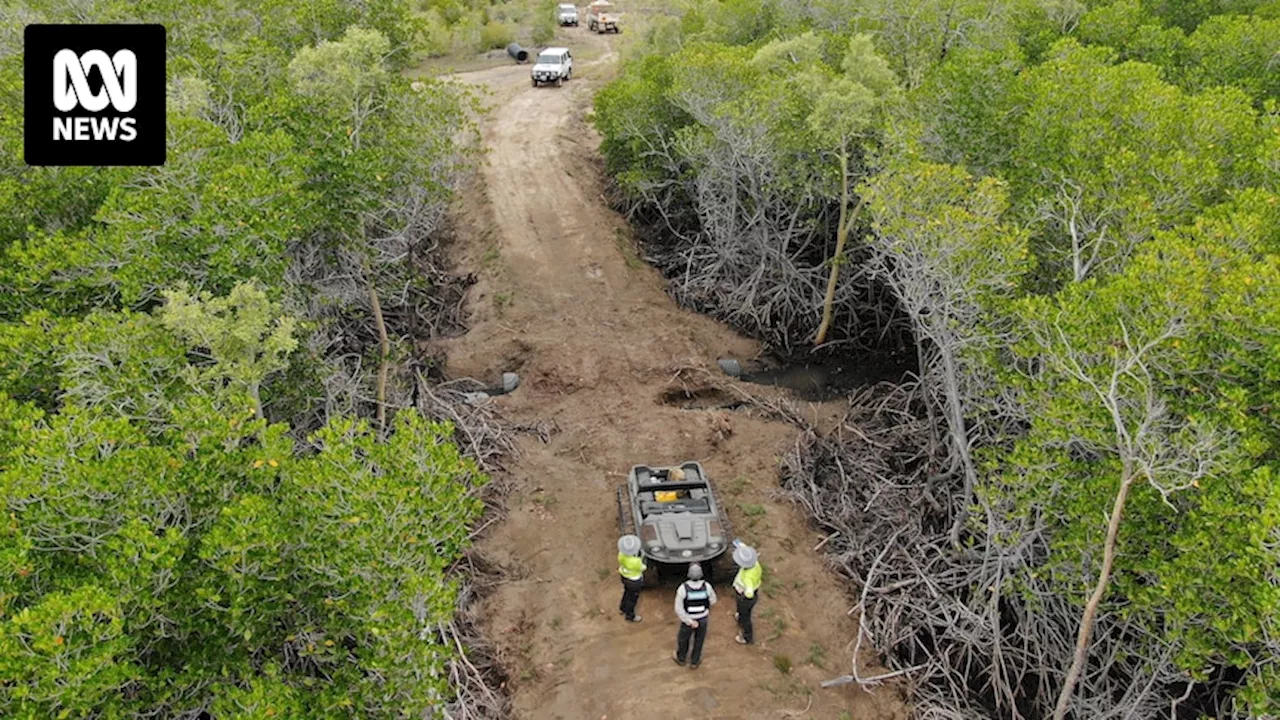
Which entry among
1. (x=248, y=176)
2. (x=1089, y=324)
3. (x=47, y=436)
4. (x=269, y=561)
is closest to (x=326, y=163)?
(x=248, y=176)

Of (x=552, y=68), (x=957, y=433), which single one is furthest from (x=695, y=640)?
(x=552, y=68)

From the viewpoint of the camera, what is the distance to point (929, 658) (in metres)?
10.4

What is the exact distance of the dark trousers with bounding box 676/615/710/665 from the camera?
956cm

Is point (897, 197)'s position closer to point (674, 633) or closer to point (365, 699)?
point (674, 633)

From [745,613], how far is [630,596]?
4.82 feet

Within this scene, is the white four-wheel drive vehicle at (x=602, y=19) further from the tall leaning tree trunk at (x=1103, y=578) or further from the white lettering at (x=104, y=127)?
the tall leaning tree trunk at (x=1103, y=578)

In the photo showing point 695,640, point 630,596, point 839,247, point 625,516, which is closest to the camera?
point 695,640

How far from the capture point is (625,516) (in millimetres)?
11844

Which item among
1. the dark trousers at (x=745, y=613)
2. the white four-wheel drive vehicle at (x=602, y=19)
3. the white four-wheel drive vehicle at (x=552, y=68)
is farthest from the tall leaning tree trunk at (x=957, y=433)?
the white four-wheel drive vehicle at (x=602, y=19)

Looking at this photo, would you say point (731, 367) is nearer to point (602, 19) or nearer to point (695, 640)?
point (695, 640)

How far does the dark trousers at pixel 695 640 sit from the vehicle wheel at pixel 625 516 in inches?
78.5

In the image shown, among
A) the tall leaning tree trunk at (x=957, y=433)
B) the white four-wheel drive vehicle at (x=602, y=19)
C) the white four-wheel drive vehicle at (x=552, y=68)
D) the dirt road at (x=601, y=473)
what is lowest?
the dirt road at (x=601, y=473)

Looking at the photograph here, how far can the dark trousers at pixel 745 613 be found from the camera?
9.79 m

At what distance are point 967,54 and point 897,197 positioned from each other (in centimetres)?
565
